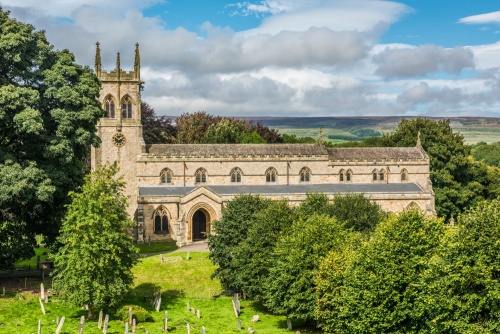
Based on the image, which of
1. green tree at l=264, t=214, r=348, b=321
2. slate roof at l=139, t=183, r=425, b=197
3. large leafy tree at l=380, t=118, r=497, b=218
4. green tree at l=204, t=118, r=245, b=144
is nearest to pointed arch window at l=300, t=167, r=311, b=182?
slate roof at l=139, t=183, r=425, b=197

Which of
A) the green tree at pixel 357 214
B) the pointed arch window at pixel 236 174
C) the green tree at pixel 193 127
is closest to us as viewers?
the green tree at pixel 357 214

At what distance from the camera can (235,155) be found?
6662 centimetres

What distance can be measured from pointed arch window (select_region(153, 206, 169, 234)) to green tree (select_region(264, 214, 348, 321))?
82.0 feet

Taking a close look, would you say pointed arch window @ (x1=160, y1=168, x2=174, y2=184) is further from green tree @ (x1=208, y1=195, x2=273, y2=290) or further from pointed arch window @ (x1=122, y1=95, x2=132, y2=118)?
green tree @ (x1=208, y1=195, x2=273, y2=290)

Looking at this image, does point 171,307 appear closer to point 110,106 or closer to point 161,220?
point 161,220

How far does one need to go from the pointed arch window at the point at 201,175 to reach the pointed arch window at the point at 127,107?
9.71 m

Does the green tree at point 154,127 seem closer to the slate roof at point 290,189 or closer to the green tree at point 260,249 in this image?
the slate roof at point 290,189

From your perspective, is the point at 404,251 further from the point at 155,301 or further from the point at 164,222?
the point at 164,222

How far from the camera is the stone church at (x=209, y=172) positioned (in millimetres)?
61969

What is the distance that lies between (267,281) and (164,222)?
25.0 m

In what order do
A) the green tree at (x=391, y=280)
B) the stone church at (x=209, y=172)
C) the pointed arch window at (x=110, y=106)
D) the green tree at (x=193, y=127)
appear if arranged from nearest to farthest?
the green tree at (x=391, y=280)
the stone church at (x=209, y=172)
the pointed arch window at (x=110, y=106)
the green tree at (x=193, y=127)

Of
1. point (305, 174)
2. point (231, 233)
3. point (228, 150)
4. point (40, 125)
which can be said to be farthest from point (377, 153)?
→ point (40, 125)

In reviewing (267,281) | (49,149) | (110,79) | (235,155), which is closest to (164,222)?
(235,155)

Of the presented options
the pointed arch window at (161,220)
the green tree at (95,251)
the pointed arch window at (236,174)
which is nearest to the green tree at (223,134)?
the pointed arch window at (236,174)
